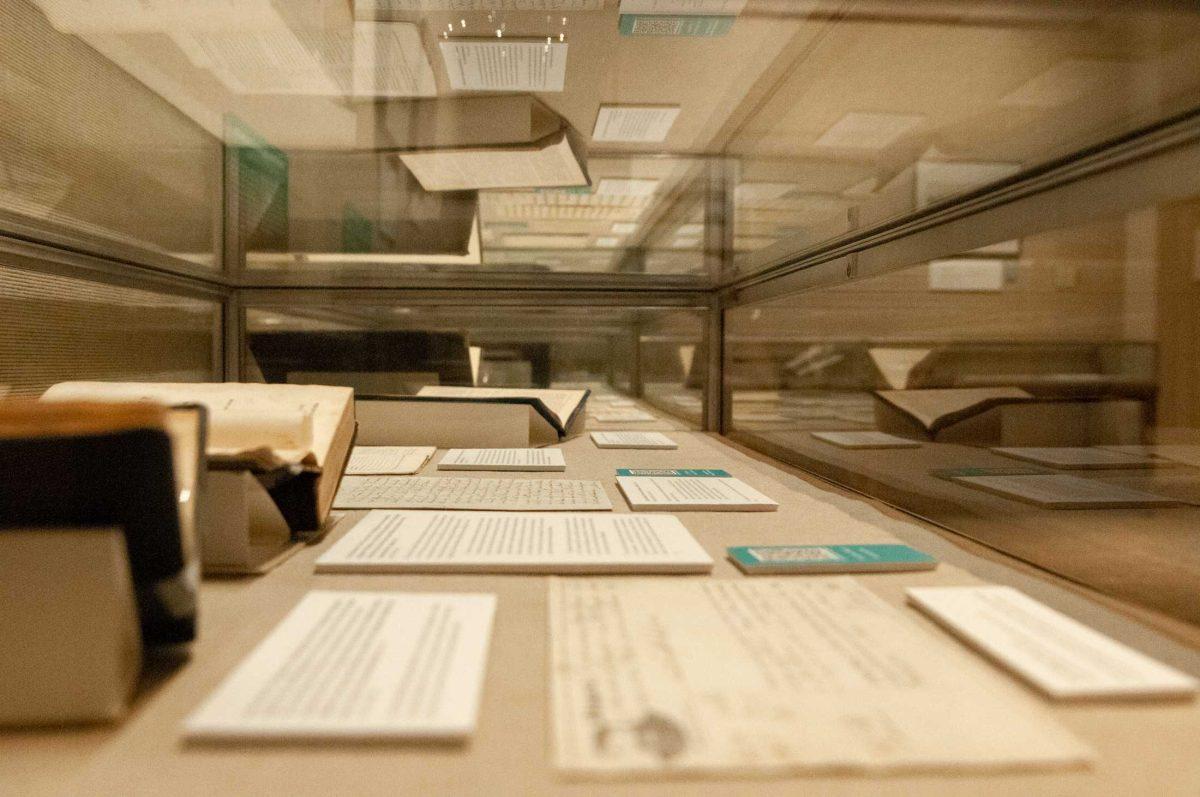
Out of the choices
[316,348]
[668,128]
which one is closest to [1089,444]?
[668,128]

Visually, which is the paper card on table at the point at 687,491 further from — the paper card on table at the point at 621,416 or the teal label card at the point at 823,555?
the paper card on table at the point at 621,416

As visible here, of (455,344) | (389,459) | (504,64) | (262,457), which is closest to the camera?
(262,457)

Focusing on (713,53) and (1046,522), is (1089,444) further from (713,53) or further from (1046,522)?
(713,53)

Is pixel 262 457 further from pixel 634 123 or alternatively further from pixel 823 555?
pixel 634 123

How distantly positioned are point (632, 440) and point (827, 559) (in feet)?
2.29

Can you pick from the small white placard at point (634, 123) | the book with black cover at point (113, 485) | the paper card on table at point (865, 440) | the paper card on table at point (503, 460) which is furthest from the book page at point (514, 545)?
the small white placard at point (634, 123)

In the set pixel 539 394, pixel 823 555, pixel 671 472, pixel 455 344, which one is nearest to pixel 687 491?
pixel 671 472

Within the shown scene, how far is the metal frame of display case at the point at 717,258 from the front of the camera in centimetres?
50

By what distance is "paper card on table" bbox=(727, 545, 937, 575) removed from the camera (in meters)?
0.51

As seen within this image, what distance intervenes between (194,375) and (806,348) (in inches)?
50.0

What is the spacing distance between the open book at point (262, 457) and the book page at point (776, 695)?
0.27 metres

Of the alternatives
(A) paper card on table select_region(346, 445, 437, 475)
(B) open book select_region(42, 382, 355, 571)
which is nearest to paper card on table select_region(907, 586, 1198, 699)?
(B) open book select_region(42, 382, 355, 571)

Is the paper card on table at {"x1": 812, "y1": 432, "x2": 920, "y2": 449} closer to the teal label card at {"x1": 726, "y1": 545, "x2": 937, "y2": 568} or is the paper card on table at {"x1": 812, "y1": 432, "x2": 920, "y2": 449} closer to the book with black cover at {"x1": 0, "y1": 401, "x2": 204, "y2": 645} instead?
the teal label card at {"x1": 726, "y1": 545, "x2": 937, "y2": 568}

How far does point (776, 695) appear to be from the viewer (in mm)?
321
